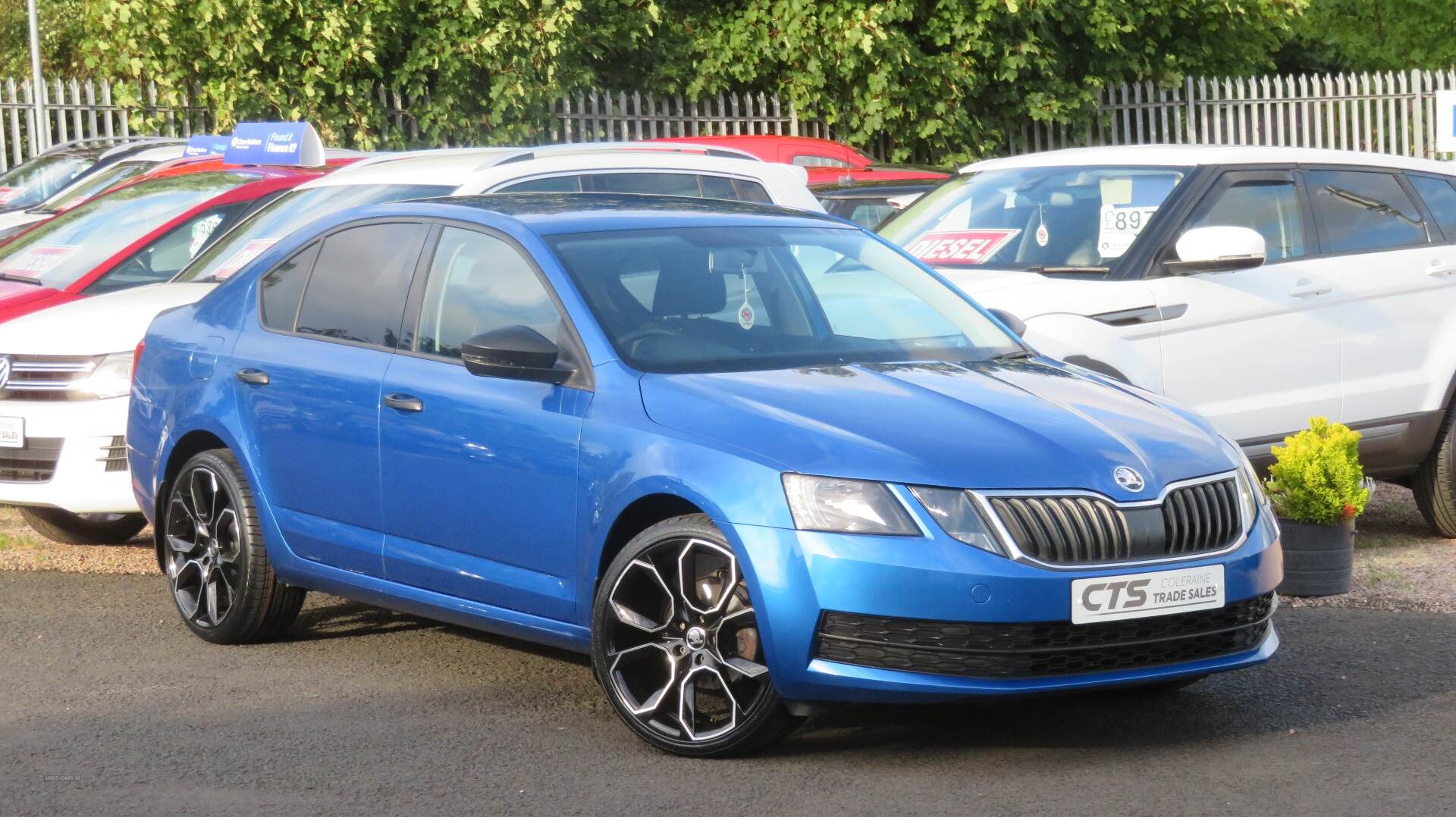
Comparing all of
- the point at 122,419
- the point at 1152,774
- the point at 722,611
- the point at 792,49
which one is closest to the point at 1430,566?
the point at 1152,774

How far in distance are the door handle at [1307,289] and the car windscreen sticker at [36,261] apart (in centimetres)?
645

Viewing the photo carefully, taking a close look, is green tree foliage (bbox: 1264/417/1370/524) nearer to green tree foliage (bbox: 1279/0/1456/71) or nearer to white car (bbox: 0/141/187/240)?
white car (bbox: 0/141/187/240)

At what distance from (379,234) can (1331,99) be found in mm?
19783

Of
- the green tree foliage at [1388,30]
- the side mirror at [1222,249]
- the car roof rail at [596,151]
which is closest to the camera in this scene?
the side mirror at [1222,249]

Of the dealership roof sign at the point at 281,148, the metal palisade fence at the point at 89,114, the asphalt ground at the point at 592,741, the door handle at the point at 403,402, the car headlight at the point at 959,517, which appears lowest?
the asphalt ground at the point at 592,741

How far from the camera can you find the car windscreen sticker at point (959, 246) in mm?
9000

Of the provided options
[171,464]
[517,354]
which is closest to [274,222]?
[171,464]

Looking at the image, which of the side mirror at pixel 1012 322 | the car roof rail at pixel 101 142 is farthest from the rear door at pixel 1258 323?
Result: the car roof rail at pixel 101 142

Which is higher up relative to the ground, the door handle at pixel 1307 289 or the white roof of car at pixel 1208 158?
the white roof of car at pixel 1208 158

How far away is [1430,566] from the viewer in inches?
332

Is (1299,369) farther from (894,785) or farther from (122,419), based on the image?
(122,419)

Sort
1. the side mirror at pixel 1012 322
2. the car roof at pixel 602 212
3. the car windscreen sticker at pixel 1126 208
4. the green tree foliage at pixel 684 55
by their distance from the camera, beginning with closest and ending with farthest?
1. the car roof at pixel 602 212
2. the side mirror at pixel 1012 322
3. the car windscreen sticker at pixel 1126 208
4. the green tree foliage at pixel 684 55

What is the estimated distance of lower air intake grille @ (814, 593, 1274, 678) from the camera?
491cm

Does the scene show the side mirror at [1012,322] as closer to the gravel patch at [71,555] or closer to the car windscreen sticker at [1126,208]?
the car windscreen sticker at [1126,208]
